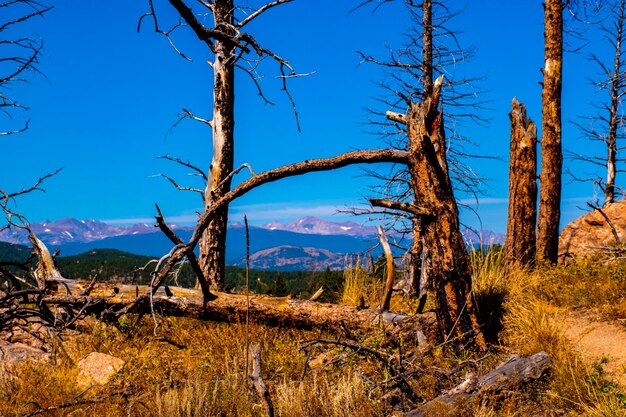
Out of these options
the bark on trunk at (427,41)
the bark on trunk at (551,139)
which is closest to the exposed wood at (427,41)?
the bark on trunk at (427,41)

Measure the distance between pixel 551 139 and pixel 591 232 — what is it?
360 cm

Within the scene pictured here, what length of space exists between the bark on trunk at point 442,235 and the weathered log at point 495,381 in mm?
975

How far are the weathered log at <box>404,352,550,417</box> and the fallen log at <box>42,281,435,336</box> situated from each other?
1853 millimetres

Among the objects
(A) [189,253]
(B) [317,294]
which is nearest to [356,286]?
(B) [317,294]

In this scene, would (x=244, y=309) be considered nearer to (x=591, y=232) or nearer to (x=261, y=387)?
(x=261, y=387)

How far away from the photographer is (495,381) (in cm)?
543

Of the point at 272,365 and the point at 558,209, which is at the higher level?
the point at 558,209

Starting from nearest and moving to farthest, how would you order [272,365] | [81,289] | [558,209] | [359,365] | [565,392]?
[565,392] → [359,365] → [272,365] → [81,289] → [558,209]

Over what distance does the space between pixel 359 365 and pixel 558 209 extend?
7.02m

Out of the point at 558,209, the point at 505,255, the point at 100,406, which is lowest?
the point at 100,406

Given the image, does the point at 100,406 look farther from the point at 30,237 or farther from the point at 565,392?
the point at 30,237

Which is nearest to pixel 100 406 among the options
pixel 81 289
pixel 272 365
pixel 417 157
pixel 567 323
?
pixel 272 365

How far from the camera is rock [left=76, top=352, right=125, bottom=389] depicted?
6.65 m

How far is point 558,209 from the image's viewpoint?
11.5 metres
